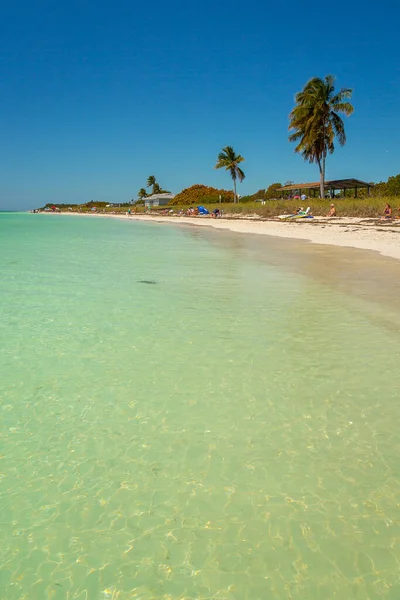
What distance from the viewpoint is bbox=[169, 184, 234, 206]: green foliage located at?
7450 centimetres

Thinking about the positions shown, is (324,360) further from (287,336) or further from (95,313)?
(95,313)

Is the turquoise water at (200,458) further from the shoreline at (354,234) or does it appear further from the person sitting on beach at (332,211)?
the person sitting on beach at (332,211)

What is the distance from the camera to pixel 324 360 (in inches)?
195

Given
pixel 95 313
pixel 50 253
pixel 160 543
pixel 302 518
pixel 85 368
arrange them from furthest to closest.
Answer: pixel 50 253 → pixel 95 313 → pixel 85 368 → pixel 302 518 → pixel 160 543

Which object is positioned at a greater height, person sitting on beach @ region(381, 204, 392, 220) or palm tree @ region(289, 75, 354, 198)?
palm tree @ region(289, 75, 354, 198)

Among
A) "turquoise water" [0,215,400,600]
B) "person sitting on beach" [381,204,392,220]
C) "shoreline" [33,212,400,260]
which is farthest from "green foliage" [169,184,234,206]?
"turquoise water" [0,215,400,600]

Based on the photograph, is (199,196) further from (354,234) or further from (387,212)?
(354,234)

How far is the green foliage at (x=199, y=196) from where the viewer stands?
74500 millimetres

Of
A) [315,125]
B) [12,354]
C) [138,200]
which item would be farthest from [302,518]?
[138,200]

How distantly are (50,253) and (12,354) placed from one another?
13.4 metres

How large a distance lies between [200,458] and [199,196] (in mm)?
79453

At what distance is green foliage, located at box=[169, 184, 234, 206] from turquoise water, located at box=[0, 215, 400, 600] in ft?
228

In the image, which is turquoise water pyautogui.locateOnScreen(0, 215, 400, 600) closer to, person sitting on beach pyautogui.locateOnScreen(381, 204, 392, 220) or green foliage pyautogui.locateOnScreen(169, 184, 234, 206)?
person sitting on beach pyautogui.locateOnScreen(381, 204, 392, 220)

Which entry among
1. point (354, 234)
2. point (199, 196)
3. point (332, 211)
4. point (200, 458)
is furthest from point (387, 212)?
point (199, 196)
